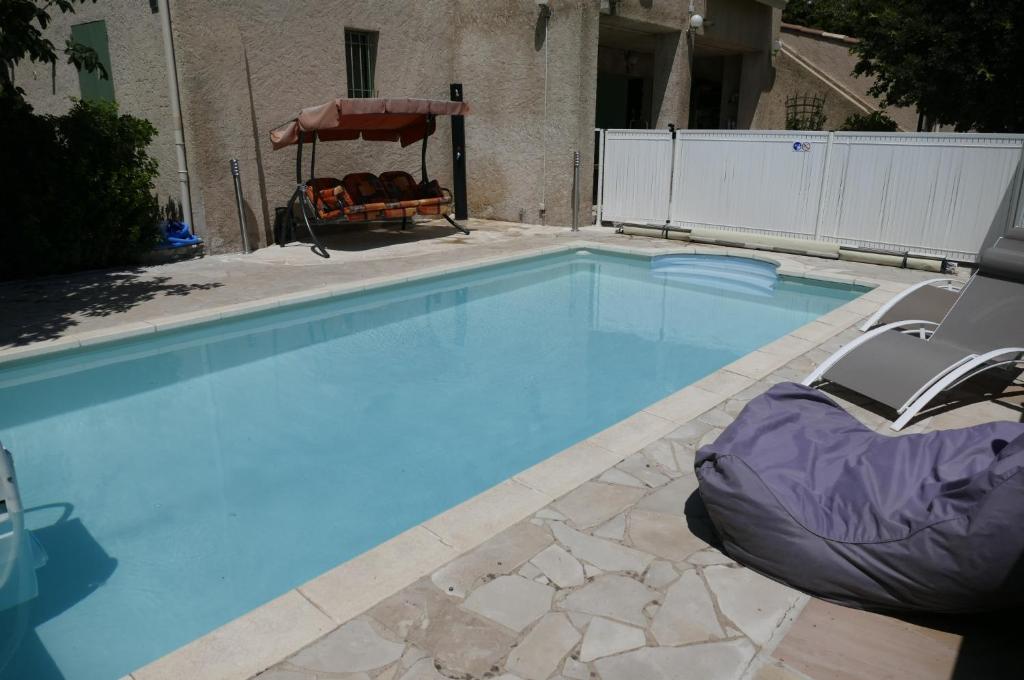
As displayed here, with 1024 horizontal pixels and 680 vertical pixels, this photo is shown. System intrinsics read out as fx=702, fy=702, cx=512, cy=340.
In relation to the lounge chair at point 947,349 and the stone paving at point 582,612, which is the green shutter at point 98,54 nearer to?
the stone paving at point 582,612

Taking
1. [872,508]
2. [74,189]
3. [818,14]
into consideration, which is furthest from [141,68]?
[818,14]

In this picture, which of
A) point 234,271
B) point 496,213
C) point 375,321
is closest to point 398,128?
point 496,213

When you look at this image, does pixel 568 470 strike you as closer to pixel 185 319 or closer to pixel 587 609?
pixel 587 609

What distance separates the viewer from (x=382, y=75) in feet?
43.2

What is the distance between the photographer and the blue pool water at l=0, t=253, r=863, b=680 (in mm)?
3631

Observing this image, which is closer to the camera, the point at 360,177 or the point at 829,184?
the point at 829,184

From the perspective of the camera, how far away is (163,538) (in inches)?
161

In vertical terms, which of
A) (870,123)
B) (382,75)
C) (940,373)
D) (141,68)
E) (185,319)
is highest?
(382,75)

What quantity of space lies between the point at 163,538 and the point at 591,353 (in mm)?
4536

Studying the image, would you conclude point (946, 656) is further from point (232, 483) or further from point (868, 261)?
point (868, 261)

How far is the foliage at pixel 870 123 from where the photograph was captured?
1895 centimetres

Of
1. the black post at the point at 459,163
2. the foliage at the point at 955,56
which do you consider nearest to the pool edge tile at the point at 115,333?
the black post at the point at 459,163

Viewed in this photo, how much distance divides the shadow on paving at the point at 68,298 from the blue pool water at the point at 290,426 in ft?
2.23

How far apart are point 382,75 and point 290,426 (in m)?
9.48
